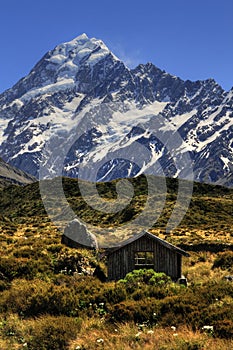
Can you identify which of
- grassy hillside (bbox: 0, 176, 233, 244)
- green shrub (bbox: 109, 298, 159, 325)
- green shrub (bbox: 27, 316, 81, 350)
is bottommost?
green shrub (bbox: 27, 316, 81, 350)

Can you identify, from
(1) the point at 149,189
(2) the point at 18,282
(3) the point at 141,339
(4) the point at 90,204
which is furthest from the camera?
(1) the point at 149,189

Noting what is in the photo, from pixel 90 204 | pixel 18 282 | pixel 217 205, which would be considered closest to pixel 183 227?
pixel 217 205

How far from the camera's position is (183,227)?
234ft

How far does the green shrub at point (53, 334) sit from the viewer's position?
12.3 m


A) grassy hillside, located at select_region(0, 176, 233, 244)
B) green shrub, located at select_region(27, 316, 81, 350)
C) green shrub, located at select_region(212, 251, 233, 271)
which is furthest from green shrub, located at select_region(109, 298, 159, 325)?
grassy hillside, located at select_region(0, 176, 233, 244)

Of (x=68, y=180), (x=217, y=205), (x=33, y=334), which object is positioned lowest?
(x=33, y=334)

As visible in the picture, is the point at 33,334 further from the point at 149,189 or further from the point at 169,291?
the point at 149,189

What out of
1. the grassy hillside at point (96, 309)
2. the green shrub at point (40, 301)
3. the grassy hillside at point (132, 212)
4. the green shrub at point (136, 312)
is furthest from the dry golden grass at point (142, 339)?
the grassy hillside at point (132, 212)

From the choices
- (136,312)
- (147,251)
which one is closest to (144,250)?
(147,251)

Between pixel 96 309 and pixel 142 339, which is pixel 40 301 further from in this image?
pixel 142 339

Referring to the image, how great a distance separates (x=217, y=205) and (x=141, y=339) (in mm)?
84462

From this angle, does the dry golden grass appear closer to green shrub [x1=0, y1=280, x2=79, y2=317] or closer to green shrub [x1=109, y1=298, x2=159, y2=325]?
green shrub [x1=109, y1=298, x2=159, y2=325]

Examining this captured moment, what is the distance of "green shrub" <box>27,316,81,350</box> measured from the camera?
12.3 meters

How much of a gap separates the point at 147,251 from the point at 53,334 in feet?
51.6
